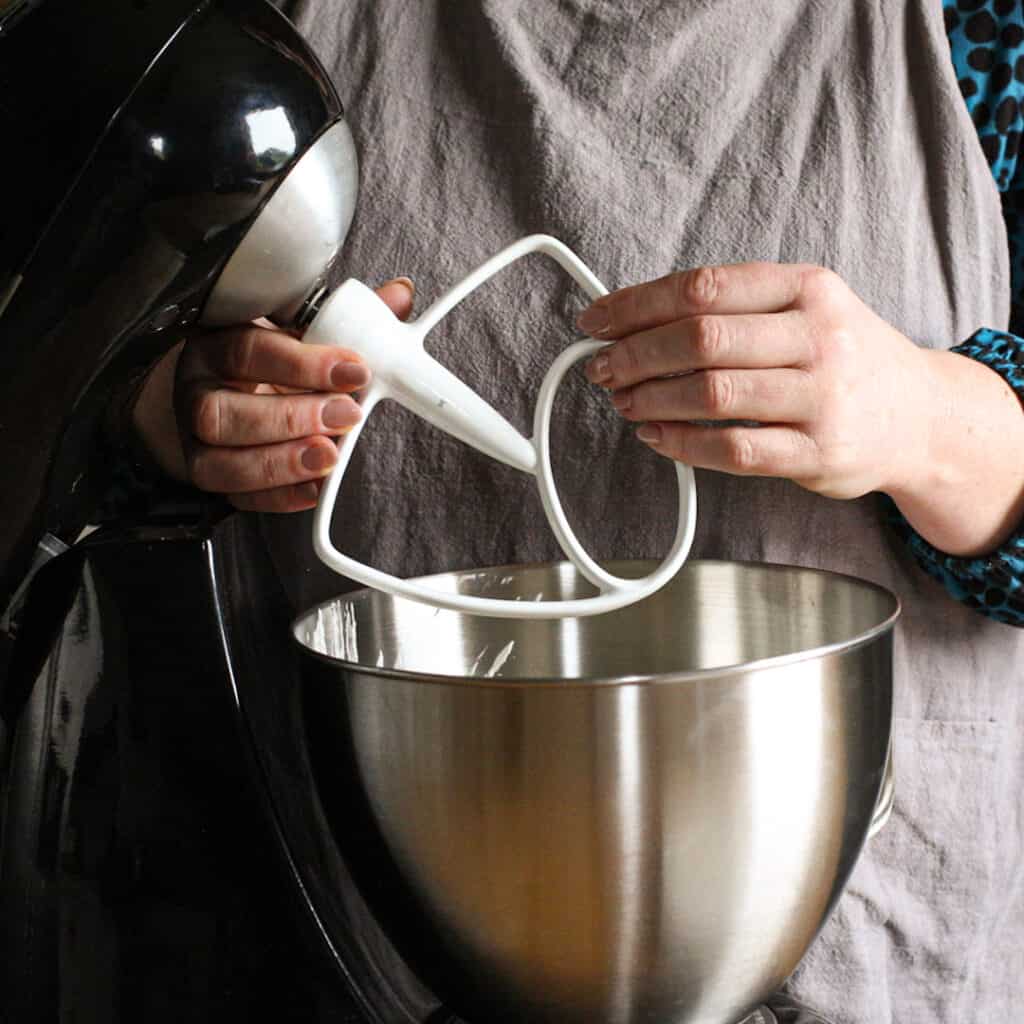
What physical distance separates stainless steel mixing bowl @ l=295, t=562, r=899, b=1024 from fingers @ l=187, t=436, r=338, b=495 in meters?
0.12

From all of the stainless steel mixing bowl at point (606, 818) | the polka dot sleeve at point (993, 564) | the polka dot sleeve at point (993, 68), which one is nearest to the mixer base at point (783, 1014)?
the stainless steel mixing bowl at point (606, 818)

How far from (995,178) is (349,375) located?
1.42 ft

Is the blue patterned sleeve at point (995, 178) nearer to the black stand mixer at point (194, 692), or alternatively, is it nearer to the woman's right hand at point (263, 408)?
the black stand mixer at point (194, 692)

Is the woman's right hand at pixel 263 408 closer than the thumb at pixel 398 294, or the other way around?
the woman's right hand at pixel 263 408

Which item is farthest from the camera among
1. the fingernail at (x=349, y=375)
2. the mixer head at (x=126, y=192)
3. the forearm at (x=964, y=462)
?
the forearm at (x=964, y=462)

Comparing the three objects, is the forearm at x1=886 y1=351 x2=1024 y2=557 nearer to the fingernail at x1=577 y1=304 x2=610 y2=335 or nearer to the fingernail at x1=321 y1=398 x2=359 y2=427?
the fingernail at x1=577 y1=304 x2=610 y2=335

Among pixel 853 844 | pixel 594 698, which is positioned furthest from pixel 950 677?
pixel 594 698

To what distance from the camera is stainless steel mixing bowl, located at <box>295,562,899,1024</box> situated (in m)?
0.43

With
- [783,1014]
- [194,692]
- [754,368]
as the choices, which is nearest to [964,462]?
[754,368]

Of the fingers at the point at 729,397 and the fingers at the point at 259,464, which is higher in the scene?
the fingers at the point at 729,397

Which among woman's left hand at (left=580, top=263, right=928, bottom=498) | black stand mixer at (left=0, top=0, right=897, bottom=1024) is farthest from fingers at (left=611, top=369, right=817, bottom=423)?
black stand mixer at (left=0, top=0, right=897, bottom=1024)

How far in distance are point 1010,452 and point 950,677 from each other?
0.14 meters

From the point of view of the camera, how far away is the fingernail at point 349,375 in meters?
0.52

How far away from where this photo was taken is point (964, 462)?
646 millimetres
